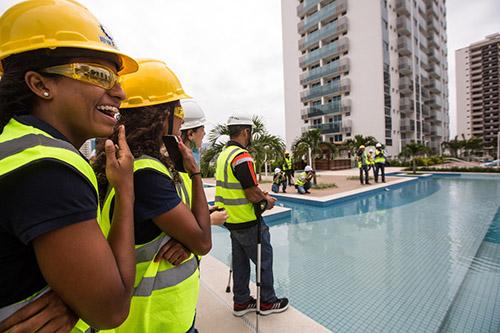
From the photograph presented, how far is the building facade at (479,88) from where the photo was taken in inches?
3278

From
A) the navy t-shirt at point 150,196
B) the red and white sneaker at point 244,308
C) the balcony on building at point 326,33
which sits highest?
the balcony on building at point 326,33

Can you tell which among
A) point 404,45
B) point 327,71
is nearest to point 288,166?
point 327,71

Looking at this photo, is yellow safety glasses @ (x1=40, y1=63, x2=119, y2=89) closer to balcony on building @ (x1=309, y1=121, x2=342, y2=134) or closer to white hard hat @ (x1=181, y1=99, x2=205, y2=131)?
white hard hat @ (x1=181, y1=99, x2=205, y2=131)

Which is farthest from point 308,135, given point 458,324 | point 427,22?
point 427,22

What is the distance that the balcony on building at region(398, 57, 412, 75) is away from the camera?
4109 cm

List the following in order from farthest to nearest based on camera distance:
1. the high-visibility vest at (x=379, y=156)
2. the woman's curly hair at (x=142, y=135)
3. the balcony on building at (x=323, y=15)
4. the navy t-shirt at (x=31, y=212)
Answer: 1. the balcony on building at (x=323, y=15)
2. the high-visibility vest at (x=379, y=156)
3. the woman's curly hair at (x=142, y=135)
4. the navy t-shirt at (x=31, y=212)

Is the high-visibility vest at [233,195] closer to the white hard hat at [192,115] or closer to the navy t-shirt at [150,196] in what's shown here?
the white hard hat at [192,115]

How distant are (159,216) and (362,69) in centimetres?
4431

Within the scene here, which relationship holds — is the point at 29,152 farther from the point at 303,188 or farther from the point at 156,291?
the point at 303,188

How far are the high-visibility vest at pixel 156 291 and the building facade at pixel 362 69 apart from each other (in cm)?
4082

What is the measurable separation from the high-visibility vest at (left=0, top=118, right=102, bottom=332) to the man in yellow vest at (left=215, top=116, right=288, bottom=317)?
1.96m

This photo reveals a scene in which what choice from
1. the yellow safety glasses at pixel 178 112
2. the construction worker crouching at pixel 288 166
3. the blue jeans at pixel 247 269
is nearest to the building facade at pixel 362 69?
the construction worker crouching at pixel 288 166

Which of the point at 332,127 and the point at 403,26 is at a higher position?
the point at 403,26

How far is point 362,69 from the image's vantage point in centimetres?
3869
